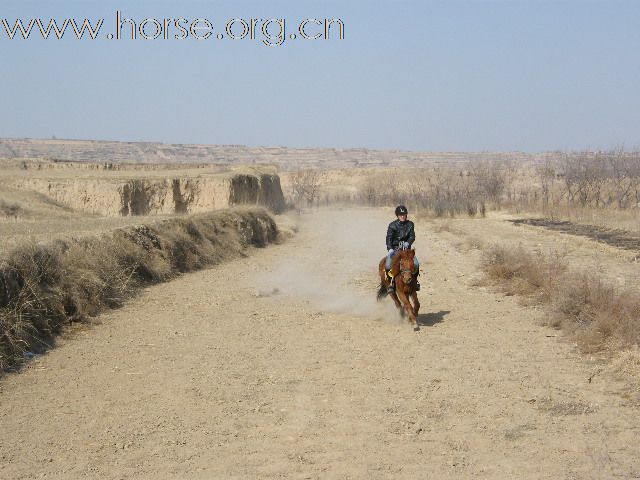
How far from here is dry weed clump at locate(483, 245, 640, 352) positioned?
1092 cm

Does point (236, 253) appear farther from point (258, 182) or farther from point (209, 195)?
point (258, 182)

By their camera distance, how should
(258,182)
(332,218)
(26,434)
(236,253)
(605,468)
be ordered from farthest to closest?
1. (332,218)
2. (258,182)
3. (236,253)
4. (26,434)
5. (605,468)

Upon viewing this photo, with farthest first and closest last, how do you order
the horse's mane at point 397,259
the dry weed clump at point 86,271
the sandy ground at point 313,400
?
the horse's mane at point 397,259
the dry weed clump at point 86,271
the sandy ground at point 313,400

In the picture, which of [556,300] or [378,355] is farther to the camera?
[556,300]

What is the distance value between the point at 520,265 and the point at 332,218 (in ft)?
103

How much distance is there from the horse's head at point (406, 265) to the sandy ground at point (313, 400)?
0.92 meters

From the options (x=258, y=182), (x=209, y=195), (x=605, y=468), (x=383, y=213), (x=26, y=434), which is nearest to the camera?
(x=605, y=468)

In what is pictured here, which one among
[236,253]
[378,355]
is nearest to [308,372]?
[378,355]

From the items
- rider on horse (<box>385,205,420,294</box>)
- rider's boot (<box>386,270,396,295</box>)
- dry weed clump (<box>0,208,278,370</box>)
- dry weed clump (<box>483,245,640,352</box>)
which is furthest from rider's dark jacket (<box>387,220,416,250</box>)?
dry weed clump (<box>0,208,278,370</box>)

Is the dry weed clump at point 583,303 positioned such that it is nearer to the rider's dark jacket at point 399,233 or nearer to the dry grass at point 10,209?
the rider's dark jacket at point 399,233

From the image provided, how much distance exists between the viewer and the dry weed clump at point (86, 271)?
11.1 meters

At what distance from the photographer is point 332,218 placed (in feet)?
161

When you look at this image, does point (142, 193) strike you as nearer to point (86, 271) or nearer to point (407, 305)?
point (86, 271)

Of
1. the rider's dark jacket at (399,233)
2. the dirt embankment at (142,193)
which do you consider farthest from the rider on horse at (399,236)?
the dirt embankment at (142,193)
